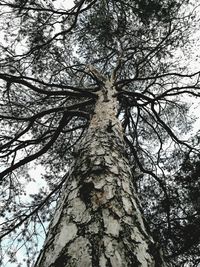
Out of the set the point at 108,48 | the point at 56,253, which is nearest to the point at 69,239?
the point at 56,253

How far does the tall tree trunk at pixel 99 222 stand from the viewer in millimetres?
1054

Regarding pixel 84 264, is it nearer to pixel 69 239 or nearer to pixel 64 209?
pixel 69 239

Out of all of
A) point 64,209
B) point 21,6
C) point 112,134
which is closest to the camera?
point 64,209

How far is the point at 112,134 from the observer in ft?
8.18

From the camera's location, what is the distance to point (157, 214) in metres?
5.91

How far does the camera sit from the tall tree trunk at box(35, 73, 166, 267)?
1054mm

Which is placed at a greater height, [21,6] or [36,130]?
[21,6]

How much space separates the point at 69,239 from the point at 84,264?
201 millimetres

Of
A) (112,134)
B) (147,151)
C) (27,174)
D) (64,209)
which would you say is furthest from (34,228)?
(64,209)

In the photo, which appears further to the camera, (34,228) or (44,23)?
(44,23)

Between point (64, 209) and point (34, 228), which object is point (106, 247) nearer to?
point (64, 209)

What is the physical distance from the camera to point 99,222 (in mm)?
1233

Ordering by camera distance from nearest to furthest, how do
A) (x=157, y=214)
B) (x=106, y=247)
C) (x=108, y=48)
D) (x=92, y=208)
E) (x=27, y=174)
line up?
1. (x=106, y=247)
2. (x=92, y=208)
3. (x=157, y=214)
4. (x=27, y=174)
5. (x=108, y=48)

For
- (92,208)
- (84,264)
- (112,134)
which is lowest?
(84,264)
